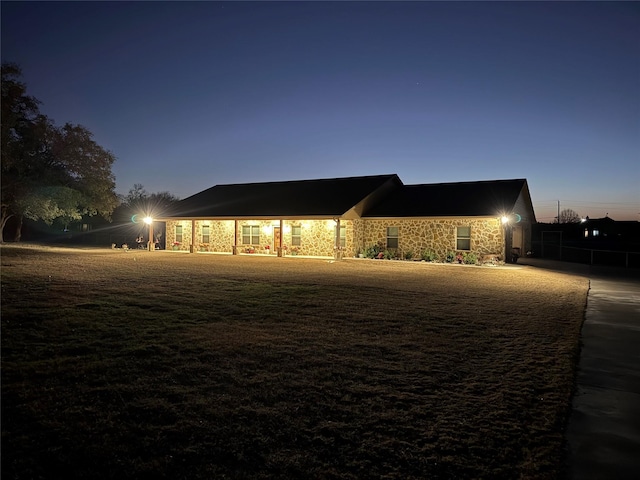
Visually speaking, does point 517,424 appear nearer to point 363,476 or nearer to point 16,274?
point 363,476

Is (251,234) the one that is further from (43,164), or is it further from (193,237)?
(43,164)

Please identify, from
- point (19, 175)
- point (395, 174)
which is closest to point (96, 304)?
point (395, 174)

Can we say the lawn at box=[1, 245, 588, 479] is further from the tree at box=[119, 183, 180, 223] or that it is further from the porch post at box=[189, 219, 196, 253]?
the tree at box=[119, 183, 180, 223]

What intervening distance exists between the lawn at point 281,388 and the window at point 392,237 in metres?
15.5

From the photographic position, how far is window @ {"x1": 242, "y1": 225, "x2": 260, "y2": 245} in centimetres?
2789

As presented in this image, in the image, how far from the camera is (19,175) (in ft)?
98.0

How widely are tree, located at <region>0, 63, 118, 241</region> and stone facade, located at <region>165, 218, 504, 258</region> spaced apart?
26.0 ft

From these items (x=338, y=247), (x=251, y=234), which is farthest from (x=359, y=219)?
(x=251, y=234)

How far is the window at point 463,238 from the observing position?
22.7m

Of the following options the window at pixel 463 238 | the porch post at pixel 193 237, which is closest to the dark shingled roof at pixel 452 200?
Answer: the window at pixel 463 238

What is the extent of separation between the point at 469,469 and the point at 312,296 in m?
7.65

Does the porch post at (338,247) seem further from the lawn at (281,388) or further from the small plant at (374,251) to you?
the lawn at (281,388)

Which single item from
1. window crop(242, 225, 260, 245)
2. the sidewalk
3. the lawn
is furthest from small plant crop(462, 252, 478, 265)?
window crop(242, 225, 260, 245)

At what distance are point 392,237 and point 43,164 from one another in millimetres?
26974
